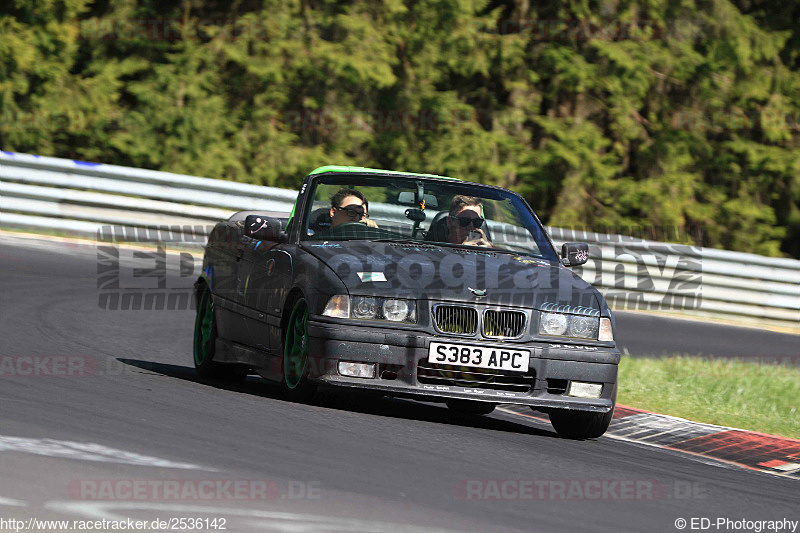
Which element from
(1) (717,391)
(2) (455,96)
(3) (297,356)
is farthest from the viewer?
(2) (455,96)

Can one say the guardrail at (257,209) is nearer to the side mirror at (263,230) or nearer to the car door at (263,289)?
the car door at (263,289)

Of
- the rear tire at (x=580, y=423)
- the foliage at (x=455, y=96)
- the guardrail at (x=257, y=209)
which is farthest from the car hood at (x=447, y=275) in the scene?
the foliage at (x=455, y=96)

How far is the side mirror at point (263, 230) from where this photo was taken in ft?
27.4

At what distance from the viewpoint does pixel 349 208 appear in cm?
855

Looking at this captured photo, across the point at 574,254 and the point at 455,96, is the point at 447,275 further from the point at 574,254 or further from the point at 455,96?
the point at 455,96

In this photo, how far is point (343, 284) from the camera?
24.0 ft

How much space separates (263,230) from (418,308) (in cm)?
154

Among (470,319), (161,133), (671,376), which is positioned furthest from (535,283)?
(161,133)

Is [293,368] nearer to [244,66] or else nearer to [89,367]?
[89,367]


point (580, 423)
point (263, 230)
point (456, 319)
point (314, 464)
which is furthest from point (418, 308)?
point (314, 464)

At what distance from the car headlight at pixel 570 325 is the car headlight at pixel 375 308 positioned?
2.58 feet

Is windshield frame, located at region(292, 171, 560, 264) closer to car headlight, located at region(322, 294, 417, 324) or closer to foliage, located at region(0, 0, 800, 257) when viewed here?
car headlight, located at region(322, 294, 417, 324)

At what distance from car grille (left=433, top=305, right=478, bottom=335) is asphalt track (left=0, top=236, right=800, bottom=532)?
60 centimetres

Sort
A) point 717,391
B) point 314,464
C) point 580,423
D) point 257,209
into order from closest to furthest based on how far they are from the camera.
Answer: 1. point 314,464
2. point 580,423
3. point 717,391
4. point 257,209
